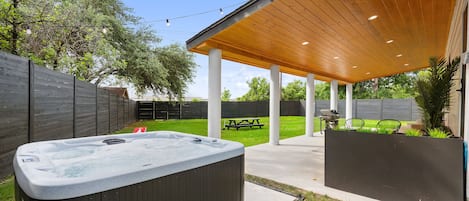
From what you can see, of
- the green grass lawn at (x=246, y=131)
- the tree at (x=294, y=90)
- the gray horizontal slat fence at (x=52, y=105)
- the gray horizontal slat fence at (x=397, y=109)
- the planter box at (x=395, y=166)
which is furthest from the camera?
the tree at (x=294, y=90)

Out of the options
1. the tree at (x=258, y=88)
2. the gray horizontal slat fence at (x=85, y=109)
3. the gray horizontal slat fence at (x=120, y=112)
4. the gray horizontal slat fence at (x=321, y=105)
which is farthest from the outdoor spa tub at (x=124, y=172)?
the tree at (x=258, y=88)

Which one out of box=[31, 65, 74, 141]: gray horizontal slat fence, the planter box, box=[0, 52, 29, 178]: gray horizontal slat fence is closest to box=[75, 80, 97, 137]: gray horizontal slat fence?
box=[31, 65, 74, 141]: gray horizontal slat fence

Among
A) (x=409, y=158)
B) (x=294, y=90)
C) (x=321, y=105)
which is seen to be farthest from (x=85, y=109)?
(x=294, y=90)

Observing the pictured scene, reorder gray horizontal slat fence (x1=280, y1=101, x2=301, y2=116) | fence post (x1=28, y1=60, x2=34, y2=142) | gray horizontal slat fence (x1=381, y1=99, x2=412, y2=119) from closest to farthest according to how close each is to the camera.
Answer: fence post (x1=28, y1=60, x2=34, y2=142)
gray horizontal slat fence (x1=381, y1=99, x2=412, y2=119)
gray horizontal slat fence (x1=280, y1=101, x2=301, y2=116)

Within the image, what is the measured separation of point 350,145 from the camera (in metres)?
2.90

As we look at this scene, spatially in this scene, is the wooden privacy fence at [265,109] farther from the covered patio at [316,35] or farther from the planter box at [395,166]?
the planter box at [395,166]

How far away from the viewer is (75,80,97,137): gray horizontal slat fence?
4758 millimetres

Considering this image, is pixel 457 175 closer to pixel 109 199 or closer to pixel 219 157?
pixel 219 157

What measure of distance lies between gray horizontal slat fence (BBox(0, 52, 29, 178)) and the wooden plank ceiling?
2474mm

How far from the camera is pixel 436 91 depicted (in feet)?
8.82

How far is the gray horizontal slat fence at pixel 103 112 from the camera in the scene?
6.40 meters

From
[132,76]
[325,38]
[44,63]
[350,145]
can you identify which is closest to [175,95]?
[132,76]

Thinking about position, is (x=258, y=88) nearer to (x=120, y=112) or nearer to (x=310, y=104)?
(x=120, y=112)

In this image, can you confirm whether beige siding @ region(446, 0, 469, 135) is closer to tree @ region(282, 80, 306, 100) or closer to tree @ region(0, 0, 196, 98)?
tree @ region(0, 0, 196, 98)
